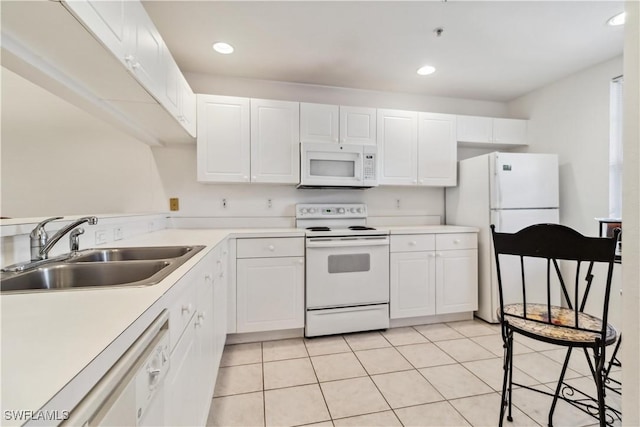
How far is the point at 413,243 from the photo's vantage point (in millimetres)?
→ 2654

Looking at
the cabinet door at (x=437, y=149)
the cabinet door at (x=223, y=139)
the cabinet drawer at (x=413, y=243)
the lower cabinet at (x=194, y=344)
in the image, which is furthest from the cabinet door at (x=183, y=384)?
the cabinet door at (x=437, y=149)

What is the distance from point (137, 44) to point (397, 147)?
2.28 metres

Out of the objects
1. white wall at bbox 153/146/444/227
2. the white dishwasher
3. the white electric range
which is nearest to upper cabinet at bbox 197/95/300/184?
white wall at bbox 153/146/444/227

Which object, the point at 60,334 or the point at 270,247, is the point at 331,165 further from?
the point at 60,334

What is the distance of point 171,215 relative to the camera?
2.71 meters

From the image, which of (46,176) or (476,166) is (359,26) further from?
(46,176)

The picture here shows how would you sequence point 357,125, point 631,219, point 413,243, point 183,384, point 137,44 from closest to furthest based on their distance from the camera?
point 631,219
point 183,384
point 137,44
point 413,243
point 357,125

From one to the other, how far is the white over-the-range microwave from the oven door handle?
1.84 ft

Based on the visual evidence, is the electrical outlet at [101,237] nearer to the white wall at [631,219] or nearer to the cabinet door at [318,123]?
the cabinet door at [318,123]

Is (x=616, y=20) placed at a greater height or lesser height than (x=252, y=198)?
greater

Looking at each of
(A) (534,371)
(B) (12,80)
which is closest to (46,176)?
(B) (12,80)

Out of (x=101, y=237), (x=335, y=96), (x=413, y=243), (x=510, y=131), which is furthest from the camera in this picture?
(x=510, y=131)

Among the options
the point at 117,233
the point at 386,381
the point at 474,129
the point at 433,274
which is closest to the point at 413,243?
the point at 433,274

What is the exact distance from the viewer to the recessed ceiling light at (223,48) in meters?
2.25
